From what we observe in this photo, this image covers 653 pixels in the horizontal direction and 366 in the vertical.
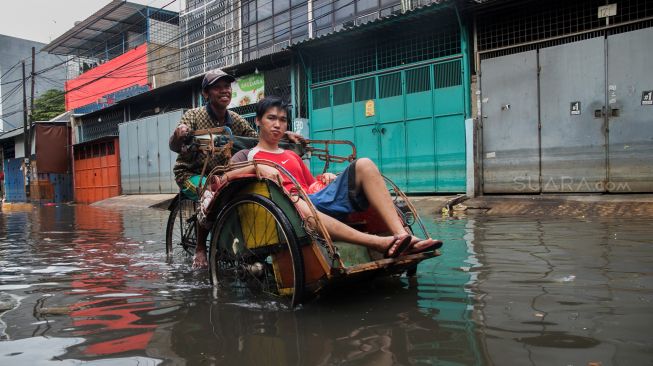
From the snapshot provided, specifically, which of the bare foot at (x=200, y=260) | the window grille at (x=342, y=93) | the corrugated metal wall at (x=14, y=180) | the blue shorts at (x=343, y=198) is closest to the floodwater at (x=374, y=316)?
the bare foot at (x=200, y=260)

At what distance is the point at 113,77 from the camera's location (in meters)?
23.2

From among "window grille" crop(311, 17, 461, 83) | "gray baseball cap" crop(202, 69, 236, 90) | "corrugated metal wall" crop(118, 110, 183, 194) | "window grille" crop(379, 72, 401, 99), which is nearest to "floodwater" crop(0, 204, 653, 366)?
"gray baseball cap" crop(202, 69, 236, 90)

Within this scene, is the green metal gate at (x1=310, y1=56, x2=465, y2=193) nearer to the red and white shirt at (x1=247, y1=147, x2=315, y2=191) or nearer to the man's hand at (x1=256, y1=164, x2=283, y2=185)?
the red and white shirt at (x1=247, y1=147, x2=315, y2=191)

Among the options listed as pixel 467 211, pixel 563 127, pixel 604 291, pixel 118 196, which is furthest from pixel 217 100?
pixel 118 196

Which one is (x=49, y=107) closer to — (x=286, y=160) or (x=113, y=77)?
(x=113, y=77)

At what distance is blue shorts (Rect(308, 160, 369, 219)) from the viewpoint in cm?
268

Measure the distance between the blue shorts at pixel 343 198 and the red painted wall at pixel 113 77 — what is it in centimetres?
1937

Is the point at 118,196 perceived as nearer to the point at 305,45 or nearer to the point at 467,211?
the point at 305,45

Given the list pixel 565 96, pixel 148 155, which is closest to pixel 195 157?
pixel 565 96

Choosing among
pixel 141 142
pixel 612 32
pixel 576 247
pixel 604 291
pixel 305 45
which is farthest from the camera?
pixel 141 142

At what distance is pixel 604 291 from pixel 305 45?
10.4 metres

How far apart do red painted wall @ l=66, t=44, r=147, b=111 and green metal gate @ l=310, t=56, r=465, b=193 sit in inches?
477

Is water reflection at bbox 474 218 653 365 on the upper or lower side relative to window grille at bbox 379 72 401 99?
lower

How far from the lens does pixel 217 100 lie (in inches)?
158
